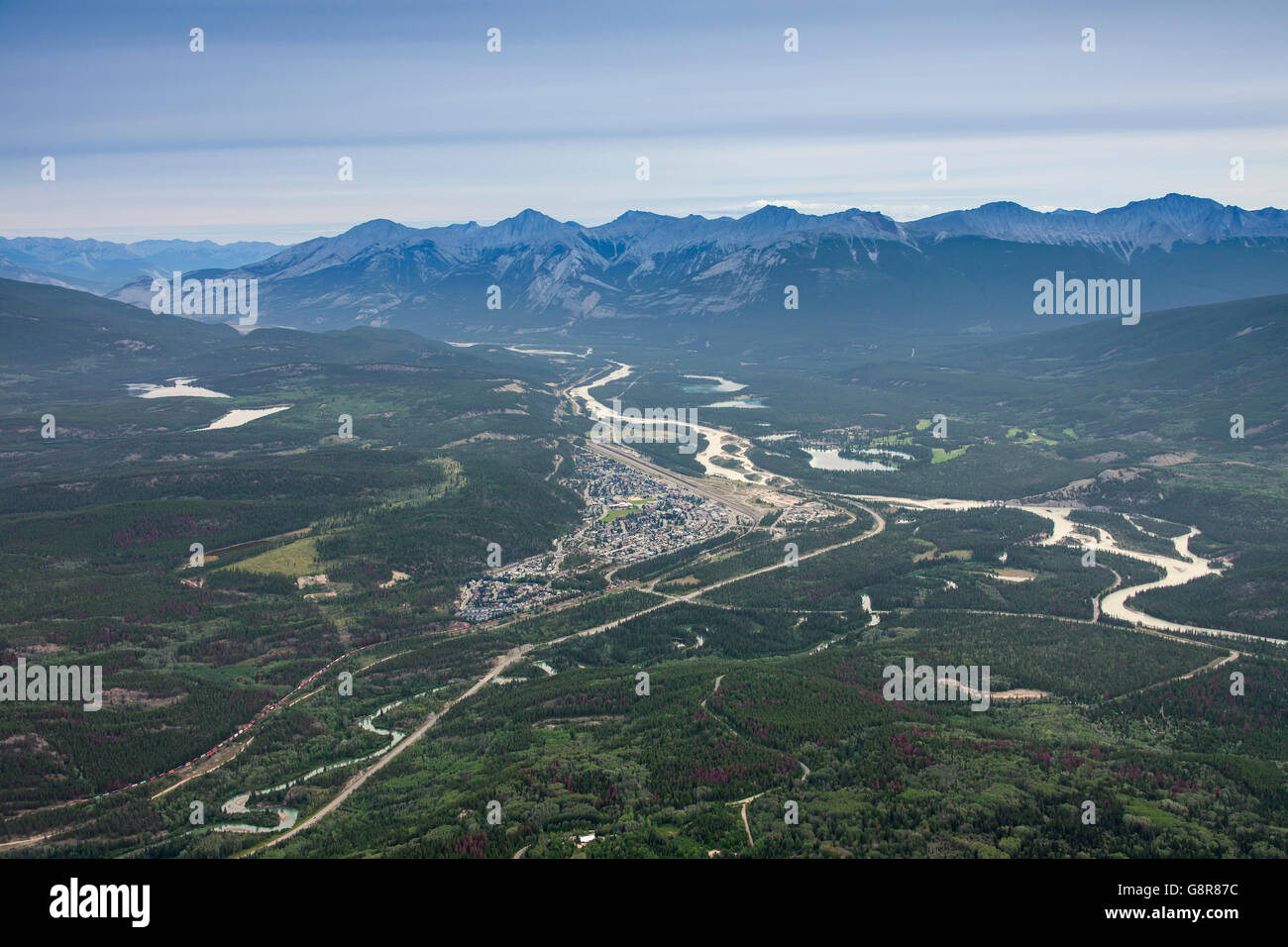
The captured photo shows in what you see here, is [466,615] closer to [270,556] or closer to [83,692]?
[270,556]

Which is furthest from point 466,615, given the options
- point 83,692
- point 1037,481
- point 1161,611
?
point 1037,481

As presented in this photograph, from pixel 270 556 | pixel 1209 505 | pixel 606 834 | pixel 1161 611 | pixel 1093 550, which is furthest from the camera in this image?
pixel 1209 505

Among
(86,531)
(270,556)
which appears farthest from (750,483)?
(86,531)

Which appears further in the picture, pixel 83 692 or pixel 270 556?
pixel 270 556

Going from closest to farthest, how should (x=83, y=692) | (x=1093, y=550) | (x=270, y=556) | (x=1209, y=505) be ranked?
(x=83, y=692) < (x=270, y=556) < (x=1093, y=550) < (x=1209, y=505)

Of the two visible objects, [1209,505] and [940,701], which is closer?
[940,701]

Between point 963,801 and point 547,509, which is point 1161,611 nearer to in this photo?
point 963,801

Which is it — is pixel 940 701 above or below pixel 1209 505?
below

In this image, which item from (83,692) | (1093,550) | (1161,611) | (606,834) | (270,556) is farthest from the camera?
(1093,550)

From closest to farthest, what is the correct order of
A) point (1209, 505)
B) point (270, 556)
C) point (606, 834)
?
point (606, 834) → point (270, 556) → point (1209, 505)
